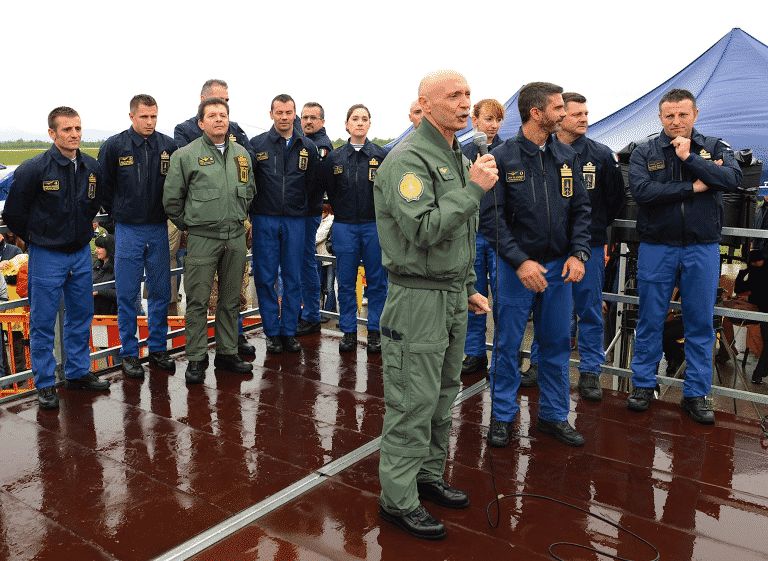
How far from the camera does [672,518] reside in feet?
8.94

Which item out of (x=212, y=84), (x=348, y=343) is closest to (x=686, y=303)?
(x=348, y=343)

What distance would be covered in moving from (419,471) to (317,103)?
14.5ft

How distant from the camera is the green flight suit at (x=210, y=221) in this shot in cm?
436

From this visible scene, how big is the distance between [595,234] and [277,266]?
244 centimetres

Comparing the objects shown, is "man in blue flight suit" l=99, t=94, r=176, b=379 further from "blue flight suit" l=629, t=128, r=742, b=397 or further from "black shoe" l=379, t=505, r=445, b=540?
"blue flight suit" l=629, t=128, r=742, b=397

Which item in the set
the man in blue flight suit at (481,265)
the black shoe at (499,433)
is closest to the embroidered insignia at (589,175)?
the man in blue flight suit at (481,265)

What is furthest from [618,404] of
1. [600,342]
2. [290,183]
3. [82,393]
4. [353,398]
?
[82,393]

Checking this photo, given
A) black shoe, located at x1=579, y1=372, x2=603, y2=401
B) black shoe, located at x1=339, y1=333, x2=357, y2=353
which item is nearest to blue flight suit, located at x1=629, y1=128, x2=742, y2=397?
black shoe, located at x1=579, y1=372, x2=603, y2=401

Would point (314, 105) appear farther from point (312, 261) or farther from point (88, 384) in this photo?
point (88, 384)

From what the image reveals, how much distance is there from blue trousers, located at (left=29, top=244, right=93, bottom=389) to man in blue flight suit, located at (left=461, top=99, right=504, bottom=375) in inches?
105

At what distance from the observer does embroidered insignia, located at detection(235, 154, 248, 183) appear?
4.56 metres

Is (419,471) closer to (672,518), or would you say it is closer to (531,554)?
(531,554)

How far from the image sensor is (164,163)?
4547 millimetres

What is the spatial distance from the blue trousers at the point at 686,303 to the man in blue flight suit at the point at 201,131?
292cm
